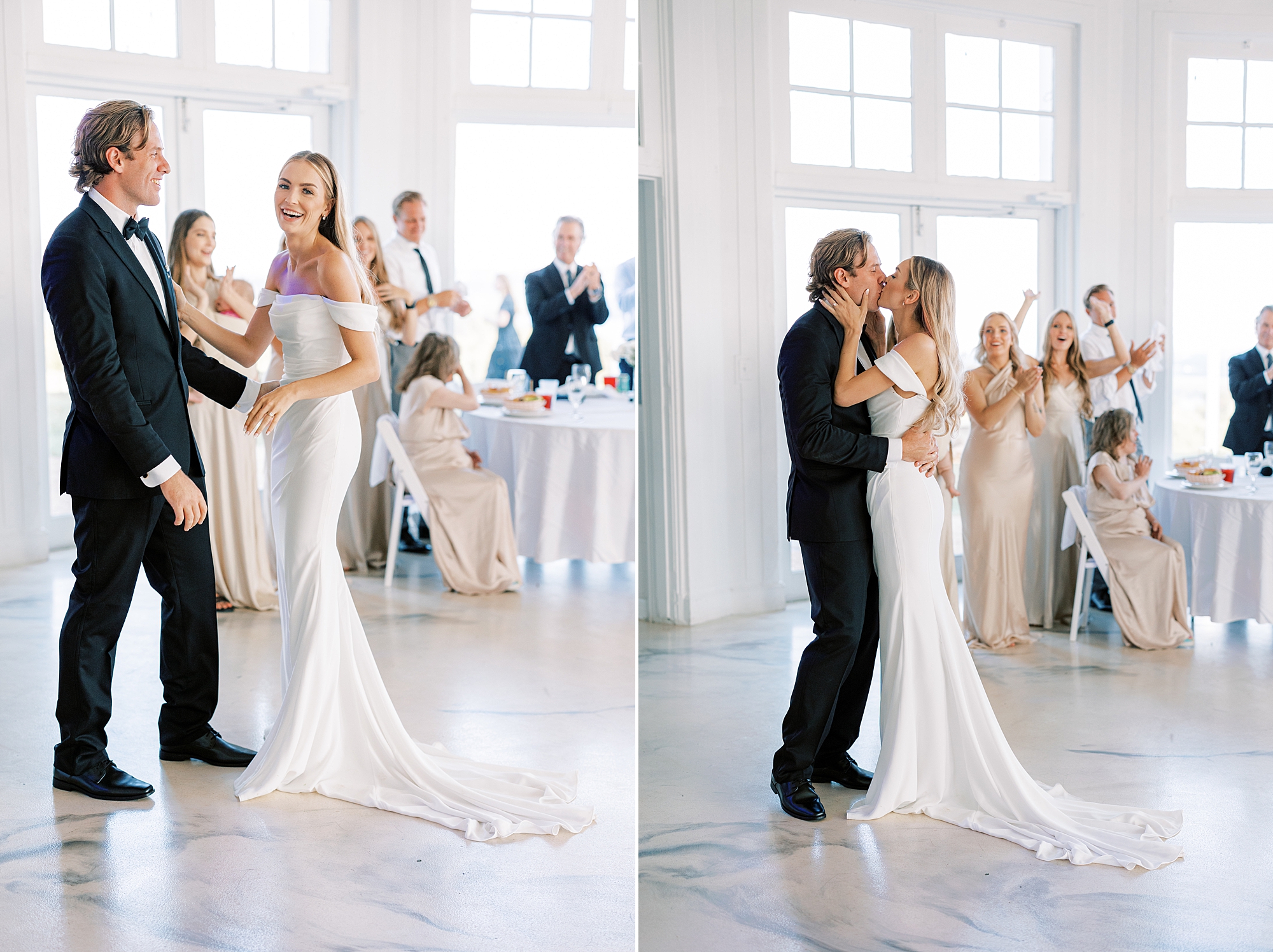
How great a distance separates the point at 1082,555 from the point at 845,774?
2.65 ft

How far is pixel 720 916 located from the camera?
2.41m

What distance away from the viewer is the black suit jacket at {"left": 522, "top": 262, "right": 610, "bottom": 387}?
21.0ft

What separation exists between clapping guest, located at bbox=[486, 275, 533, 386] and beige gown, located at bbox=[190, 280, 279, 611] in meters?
2.67

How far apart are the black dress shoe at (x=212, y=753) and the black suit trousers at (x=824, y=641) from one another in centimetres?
145

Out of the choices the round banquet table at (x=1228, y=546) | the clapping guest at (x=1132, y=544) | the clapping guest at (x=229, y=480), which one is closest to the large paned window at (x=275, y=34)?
the clapping guest at (x=229, y=480)

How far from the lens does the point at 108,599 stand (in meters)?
2.93

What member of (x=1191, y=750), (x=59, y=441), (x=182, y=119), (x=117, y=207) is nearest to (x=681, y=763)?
(x=1191, y=750)

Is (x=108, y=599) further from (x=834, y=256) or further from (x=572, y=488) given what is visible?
(x=572, y=488)

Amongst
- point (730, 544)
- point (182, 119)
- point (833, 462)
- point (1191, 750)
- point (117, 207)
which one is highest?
point (182, 119)

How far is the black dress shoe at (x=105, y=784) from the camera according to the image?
9.45ft

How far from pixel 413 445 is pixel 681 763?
2.78 m

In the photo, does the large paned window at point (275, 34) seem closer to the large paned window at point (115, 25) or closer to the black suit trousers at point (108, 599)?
the large paned window at point (115, 25)

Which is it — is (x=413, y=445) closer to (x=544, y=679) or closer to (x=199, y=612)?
(x=544, y=679)

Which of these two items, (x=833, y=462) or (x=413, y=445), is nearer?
(x=833, y=462)
